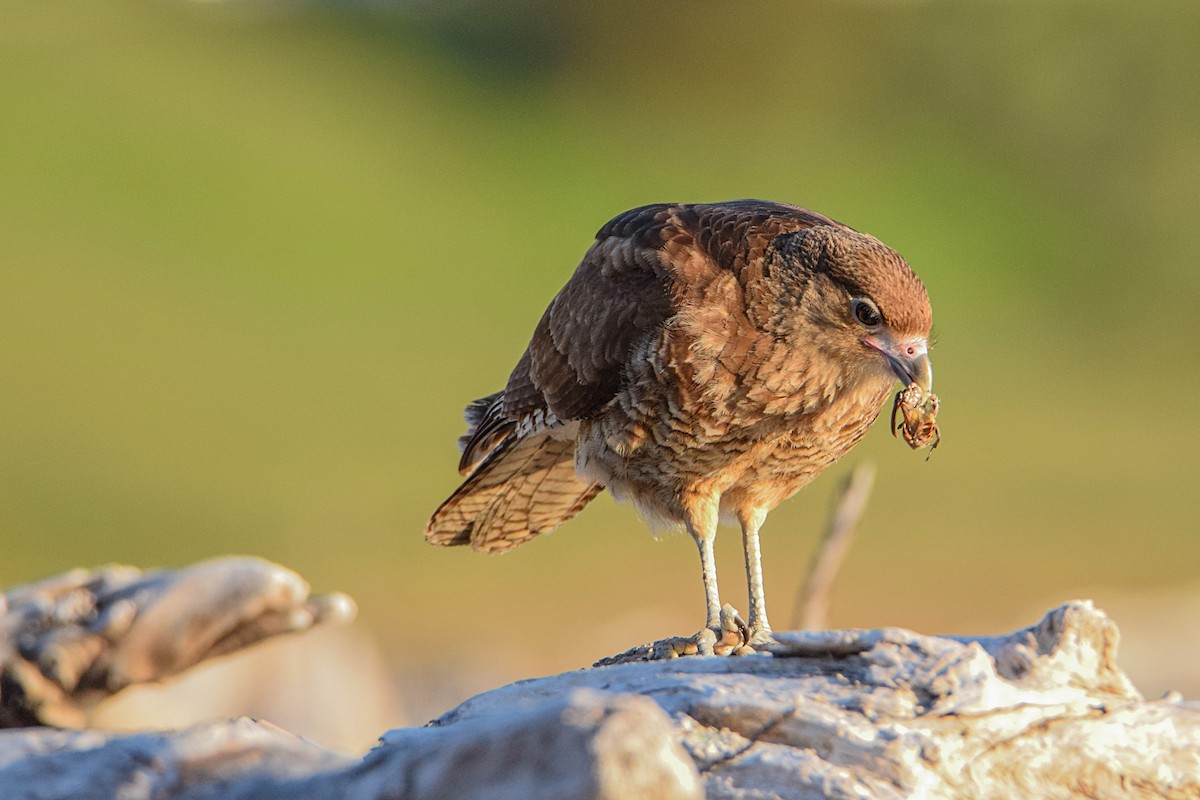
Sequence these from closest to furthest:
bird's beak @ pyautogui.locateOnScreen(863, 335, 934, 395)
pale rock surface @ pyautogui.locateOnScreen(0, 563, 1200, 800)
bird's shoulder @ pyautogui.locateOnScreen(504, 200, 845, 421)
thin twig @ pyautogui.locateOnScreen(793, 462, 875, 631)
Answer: pale rock surface @ pyautogui.locateOnScreen(0, 563, 1200, 800) < bird's beak @ pyautogui.locateOnScreen(863, 335, 934, 395) < bird's shoulder @ pyautogui.locateOnScreen(504, 200, 845, 421) < thin twig @ pyautogui.locateOnScreen(793, 462, 875, 631)

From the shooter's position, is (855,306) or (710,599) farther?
(710,599)

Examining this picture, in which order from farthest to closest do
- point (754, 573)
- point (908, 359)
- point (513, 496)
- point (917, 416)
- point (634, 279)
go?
1. point (513, 496)
2. point (754, 573)
3. point (634, 279)
4. point (917, 416)
5. point (908, 359)

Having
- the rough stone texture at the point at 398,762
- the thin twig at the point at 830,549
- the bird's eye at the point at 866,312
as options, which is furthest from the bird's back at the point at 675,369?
the rough stone texture at the point at 398,762

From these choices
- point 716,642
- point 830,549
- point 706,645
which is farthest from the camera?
point 830,549

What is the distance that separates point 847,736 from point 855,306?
2.21 meters

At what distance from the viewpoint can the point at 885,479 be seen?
15.8 m

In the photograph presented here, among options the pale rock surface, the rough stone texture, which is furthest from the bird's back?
the rough stone texture

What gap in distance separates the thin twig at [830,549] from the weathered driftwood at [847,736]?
138 inches

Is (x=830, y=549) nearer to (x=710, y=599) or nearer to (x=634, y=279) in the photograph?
(x=710, y=599)

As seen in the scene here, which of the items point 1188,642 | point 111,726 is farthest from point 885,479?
point 111,726

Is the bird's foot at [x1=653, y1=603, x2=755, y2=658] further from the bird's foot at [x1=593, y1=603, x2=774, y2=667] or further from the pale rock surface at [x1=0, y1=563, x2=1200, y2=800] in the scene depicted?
the pale rock surface at [x1=0, y1=563, x2=1200, y2=800]

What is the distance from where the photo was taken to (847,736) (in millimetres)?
2684

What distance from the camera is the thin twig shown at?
6.56m

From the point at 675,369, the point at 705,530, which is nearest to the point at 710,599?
the point at 705,530
